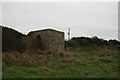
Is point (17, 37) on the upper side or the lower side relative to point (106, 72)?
upper

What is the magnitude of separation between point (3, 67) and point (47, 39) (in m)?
6.95

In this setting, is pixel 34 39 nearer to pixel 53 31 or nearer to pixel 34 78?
pixel 53 31

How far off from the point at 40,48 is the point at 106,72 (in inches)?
294

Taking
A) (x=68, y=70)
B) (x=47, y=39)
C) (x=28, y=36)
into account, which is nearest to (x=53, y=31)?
(x=47, y=39)

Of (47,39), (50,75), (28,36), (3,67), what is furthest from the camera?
(28,36)

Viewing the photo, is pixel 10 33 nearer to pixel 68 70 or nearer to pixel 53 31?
pixel 53 31

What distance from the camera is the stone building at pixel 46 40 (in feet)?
52.9

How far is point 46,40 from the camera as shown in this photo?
1612cm

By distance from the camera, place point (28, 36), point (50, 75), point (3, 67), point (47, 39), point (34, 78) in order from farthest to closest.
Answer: point (28, 36) < point (47, 39) < point (3, 67) < point (50, 75) < point (34, 78)

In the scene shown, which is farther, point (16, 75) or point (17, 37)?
point (17, 37)

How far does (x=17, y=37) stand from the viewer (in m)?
18.0

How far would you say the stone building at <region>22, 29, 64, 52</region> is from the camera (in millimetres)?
16125

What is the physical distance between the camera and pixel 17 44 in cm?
1692

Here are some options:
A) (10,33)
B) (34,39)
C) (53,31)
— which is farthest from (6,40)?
(53,31)
